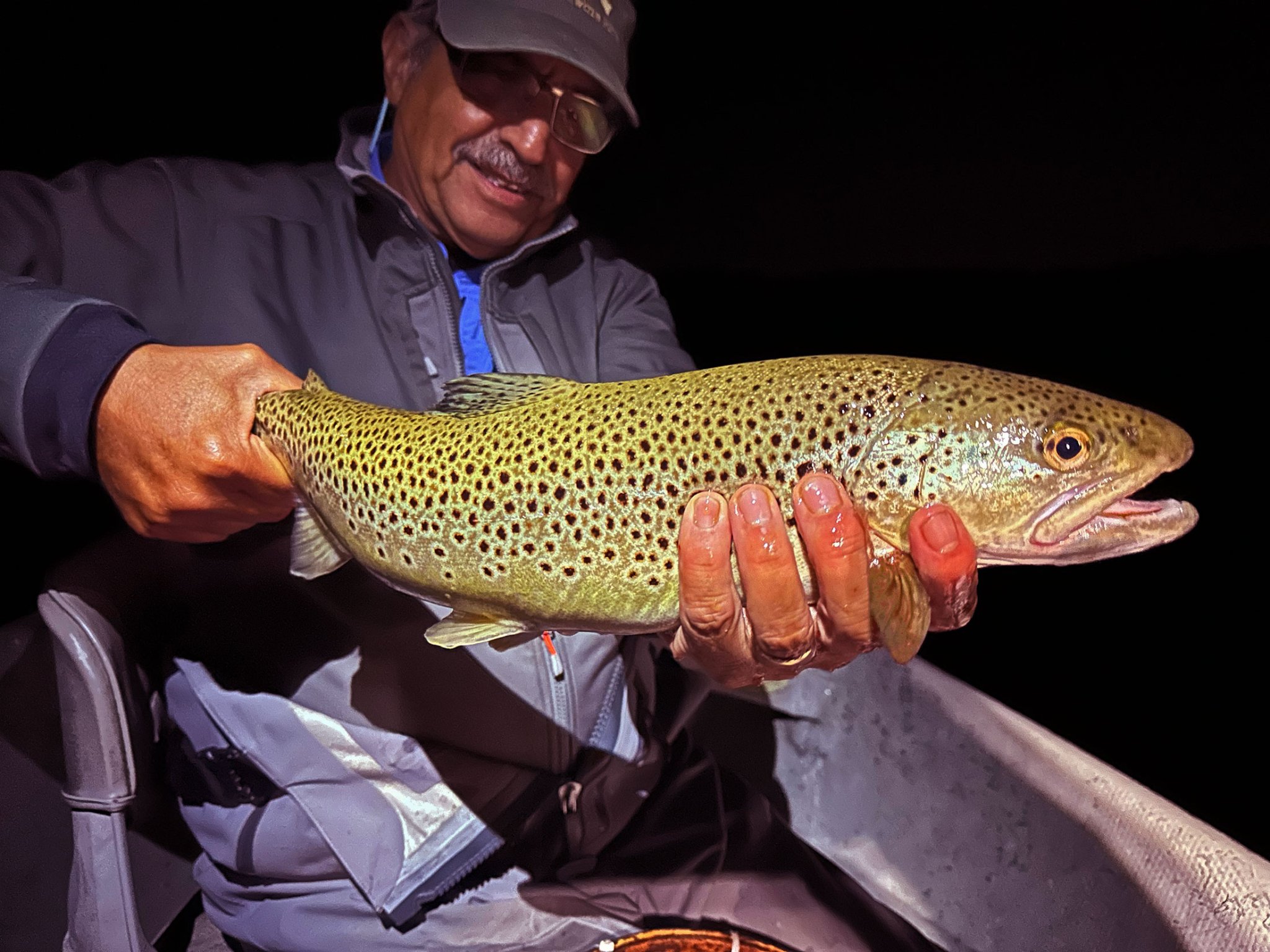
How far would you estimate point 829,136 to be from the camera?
11.6ft

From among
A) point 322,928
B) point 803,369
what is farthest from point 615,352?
point 322,928

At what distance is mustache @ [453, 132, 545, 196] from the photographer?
65.1 inches

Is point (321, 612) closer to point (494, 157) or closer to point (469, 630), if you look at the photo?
point (469, 630)

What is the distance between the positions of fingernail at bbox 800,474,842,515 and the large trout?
4cm

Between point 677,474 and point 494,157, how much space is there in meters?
0.99

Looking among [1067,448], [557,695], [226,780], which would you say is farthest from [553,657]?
[1067,448]

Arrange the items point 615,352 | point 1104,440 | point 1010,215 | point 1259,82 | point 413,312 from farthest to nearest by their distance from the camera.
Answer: point 1010,215 < point 1259,82 < point 615,352 < point 413,312 < point 1104,440

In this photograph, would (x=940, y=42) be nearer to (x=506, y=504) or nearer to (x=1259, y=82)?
(x=1259, y=82)

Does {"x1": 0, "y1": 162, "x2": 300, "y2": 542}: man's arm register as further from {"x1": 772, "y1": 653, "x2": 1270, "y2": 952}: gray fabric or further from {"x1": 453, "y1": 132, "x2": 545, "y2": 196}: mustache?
{"x1": 772, "y1": 653, "x2": 1270, "y2": 952}: gray fabric

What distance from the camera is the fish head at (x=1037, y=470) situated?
1.04m

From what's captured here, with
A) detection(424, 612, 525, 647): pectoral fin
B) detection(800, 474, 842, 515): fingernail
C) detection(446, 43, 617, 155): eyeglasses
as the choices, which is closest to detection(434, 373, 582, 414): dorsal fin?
Answer: detection(424, 612, 525, 647): pectoral fin

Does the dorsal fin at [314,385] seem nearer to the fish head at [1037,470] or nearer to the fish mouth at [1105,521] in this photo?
the fish head at [1037,470]

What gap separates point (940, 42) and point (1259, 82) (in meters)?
1.19

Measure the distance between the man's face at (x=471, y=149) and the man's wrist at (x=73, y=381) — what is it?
2.64ft
